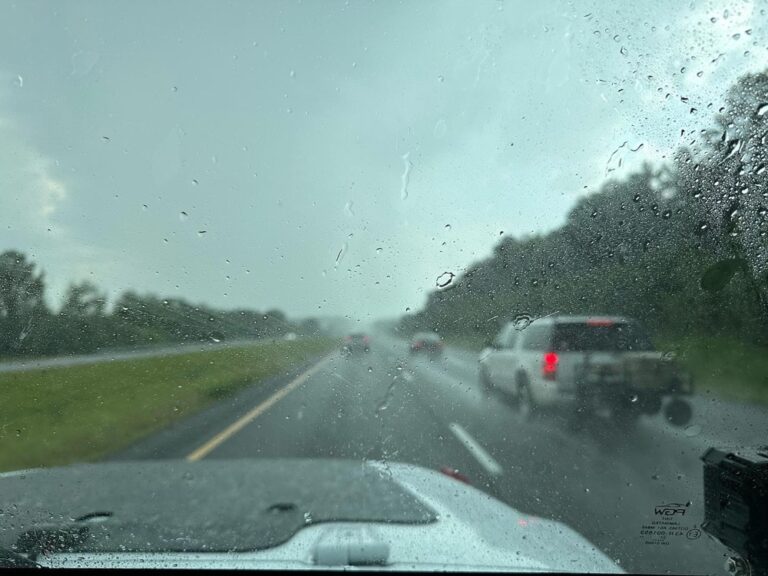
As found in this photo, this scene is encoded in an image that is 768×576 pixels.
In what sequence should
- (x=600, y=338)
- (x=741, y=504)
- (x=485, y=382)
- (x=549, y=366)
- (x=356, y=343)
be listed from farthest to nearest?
(x=356, y=343), (x=485, y=382), (x=549, y=366), (x=600, y=338), (x=741, y=504)

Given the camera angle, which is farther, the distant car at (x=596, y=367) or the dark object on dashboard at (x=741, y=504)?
the distant car at (x=596, y=367)

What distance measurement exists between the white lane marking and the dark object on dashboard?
1.65m

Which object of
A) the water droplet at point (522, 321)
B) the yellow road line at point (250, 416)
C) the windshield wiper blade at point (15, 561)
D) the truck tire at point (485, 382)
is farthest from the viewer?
the yellow road line at point (250, 416)

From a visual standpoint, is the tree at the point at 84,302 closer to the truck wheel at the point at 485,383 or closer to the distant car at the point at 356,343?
the distant car at the point at 356,343

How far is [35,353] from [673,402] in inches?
175

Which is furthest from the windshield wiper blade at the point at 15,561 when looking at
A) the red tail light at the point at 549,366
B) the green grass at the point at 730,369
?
the green grass at the point at 730,369

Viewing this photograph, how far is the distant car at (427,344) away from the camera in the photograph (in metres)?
6.30

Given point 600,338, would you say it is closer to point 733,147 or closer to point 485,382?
point 485,382

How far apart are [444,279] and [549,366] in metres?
1.00

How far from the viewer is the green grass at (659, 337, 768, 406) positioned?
516cm

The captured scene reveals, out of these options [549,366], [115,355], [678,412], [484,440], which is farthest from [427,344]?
[115,355]

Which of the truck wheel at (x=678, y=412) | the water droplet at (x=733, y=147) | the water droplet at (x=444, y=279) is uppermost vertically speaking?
the water droplet at (x=733, y=147)

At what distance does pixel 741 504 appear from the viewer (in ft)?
13.7

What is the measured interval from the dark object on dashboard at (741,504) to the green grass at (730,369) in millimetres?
727
